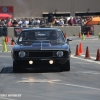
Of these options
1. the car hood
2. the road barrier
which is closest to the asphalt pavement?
the car hood

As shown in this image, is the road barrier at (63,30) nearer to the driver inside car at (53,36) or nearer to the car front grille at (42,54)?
the driver inside car at (53,36)

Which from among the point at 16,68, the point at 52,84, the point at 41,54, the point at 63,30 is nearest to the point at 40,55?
the point at 41,54

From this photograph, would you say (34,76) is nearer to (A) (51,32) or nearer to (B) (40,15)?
(A) (51,32)

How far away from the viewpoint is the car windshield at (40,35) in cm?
1655

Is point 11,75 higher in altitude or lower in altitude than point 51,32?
lower

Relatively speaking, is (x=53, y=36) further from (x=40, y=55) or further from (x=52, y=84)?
(x=52, y=84)

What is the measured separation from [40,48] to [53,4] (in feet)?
143

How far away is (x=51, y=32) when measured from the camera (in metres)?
16.7

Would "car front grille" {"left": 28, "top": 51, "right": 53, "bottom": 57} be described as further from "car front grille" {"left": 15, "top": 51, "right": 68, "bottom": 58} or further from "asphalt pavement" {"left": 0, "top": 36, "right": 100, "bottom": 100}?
"asphalt pavement" {"left": 0, "top": 36, "right": 100, "bottom": 100}

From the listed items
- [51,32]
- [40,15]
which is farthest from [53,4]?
[51,32]

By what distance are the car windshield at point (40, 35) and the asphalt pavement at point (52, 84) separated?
1119 millimetres

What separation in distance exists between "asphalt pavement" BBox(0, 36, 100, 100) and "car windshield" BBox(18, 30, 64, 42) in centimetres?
112

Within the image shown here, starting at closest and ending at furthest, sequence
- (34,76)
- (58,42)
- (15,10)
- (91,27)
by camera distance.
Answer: (34,76) < (58,42) < (91,27) < (15,10)

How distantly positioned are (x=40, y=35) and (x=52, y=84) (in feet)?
13.5
